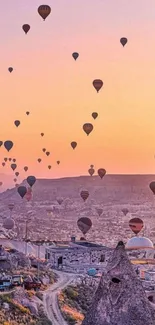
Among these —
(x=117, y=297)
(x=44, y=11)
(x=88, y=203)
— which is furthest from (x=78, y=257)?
(x=88, y=203)

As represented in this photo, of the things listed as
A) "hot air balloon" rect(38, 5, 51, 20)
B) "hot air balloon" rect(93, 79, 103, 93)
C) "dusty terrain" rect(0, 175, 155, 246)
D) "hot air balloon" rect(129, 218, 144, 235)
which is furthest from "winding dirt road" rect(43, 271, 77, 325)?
A: "dusty terrain" rect(0, 175, 155, 246)

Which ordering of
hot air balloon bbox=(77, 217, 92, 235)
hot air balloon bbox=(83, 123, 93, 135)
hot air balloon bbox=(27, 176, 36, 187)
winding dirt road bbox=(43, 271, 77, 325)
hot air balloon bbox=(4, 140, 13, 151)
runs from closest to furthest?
1. winding dirt road bbox=(43, 271, 77, 325)
2. hot air balloon bbox=(83, 123, 93, 135)
3. hot air balloon bbox=(77, 217, 92, 235)
4. hot air balloon bbox=(4, 140, 13, 151)
5. hot air balloon bbox=(27, 176, 36, 187)

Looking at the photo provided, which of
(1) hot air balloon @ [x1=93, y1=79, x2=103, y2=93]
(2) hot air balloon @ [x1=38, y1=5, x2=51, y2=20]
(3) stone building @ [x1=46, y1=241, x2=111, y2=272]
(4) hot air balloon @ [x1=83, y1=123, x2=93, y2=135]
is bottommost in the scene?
(3) stone building @ [x1=46, y1=241, x2=111, y2=272]

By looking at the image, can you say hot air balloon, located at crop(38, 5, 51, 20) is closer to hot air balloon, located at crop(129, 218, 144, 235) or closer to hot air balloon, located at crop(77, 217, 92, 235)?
hot air balloon, located at crop(129, 218, 144, 235)

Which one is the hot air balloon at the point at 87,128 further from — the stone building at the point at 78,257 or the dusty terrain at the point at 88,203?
the dusty terrain at the point at 88,203

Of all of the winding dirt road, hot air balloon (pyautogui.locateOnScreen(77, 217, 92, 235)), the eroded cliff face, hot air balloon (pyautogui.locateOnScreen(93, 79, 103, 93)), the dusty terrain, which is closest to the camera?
the eroded cliff face

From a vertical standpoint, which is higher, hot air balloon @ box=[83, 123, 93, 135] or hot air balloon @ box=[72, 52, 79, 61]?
hot air balloon @ box=[72, 52, 79, 61]

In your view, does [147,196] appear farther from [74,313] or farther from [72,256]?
[74,313]
